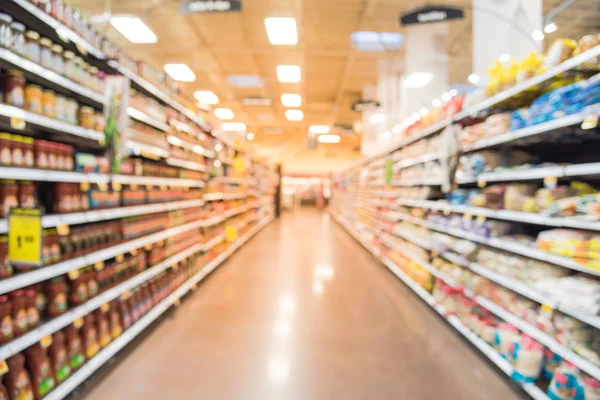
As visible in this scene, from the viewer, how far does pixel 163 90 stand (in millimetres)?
3844

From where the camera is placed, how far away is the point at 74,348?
232 cm

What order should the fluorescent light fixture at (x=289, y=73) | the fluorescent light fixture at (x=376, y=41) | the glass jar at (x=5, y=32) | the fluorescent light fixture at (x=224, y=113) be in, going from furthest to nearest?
the fluorescent light fixture at (x=224, y=113) → the fluorescent light fixture at (x=289, y=73) → the fluorescent light fixture at (x=376, y=41) → the glass jar at (x=5, y=32)

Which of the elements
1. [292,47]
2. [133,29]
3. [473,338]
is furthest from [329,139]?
[473,338]

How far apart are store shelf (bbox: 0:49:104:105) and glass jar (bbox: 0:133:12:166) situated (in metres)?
0.37

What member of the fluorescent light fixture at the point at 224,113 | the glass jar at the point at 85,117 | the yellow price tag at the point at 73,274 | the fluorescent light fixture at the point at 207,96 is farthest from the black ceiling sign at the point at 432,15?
the fluorescent light fixture at the point at 224,113

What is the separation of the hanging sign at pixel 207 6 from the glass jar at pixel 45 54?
2.83 meters

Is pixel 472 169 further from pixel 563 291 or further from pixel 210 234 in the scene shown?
pixel 210 234

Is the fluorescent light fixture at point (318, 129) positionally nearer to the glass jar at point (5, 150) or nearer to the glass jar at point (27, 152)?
the glass jar at point (27, 152)

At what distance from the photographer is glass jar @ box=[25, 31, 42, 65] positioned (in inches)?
76.0

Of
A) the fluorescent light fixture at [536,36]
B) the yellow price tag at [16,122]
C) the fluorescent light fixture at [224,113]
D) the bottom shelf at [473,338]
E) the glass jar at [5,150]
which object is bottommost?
the bottom shelf at [473,338]

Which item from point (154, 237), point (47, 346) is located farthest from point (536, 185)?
point (47, 346)

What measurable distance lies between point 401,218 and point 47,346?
481 centimetres

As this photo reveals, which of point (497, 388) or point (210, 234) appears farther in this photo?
point (210, 234)

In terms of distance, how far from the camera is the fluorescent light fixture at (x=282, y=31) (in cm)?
618
